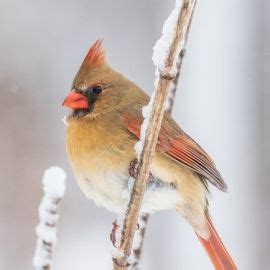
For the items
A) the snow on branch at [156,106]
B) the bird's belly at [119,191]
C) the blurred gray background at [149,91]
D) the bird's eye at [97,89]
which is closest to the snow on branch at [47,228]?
the snow on branch at [156,106]

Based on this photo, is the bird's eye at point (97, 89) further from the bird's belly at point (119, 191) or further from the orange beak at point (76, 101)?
the bird's belly at point (119, 191)

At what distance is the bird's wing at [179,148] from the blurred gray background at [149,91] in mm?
2724

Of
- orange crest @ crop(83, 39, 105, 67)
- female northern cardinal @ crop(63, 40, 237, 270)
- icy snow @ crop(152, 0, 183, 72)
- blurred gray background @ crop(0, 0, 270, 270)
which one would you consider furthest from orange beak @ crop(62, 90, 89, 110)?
blurred gray background @ crop(0, 0, 270, 270)

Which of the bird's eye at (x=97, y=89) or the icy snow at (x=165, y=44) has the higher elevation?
the bird's eye at (x=97, y=89)

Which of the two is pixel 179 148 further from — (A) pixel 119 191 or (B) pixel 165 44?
(B) pixel 165 44

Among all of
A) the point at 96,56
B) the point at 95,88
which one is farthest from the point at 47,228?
the point at 95,88

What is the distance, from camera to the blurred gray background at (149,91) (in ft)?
19.9

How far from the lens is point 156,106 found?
70.9 inches

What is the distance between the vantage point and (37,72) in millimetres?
7199

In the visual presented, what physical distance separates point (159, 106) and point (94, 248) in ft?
13.3

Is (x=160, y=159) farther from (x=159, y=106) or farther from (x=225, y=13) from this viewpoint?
(x=225, y=13)

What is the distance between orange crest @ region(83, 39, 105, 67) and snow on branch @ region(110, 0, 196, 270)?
770mm

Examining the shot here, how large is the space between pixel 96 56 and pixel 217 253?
0.78 m

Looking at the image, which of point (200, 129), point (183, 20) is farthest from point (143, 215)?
point (200, 129)
